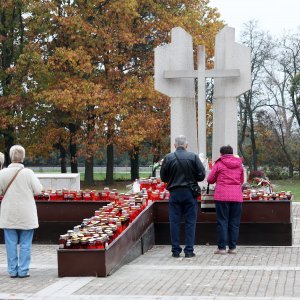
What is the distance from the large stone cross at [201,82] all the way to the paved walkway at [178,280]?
5445 mm

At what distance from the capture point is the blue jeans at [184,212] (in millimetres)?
13070

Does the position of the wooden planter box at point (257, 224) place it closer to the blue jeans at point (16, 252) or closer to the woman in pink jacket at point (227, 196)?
the woman in pink jacket at point (227, 196)

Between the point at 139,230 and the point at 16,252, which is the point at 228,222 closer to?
the point at 139,230

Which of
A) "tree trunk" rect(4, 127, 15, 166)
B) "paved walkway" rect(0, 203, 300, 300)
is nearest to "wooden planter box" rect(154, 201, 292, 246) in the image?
"paved walkway" rect(0, 203, 300, 300)

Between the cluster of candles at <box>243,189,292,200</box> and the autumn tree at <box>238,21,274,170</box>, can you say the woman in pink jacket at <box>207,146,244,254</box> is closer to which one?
the cluster of candles at <box>243,189,292,200</box>

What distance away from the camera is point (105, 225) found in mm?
12344

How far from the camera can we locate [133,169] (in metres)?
46.4

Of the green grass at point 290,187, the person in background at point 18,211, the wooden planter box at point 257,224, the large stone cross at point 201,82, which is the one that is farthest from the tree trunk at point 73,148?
the person in background at point 18,211

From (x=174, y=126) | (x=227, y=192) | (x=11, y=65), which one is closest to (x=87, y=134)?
(x=11, y=65)

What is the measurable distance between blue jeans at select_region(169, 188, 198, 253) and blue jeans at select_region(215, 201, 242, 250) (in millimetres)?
477

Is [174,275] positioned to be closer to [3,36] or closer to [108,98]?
[108,98]

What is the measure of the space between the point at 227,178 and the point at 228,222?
75 centimetres

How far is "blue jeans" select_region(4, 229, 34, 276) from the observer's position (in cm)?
1125

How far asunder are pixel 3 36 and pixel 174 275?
104 feet
